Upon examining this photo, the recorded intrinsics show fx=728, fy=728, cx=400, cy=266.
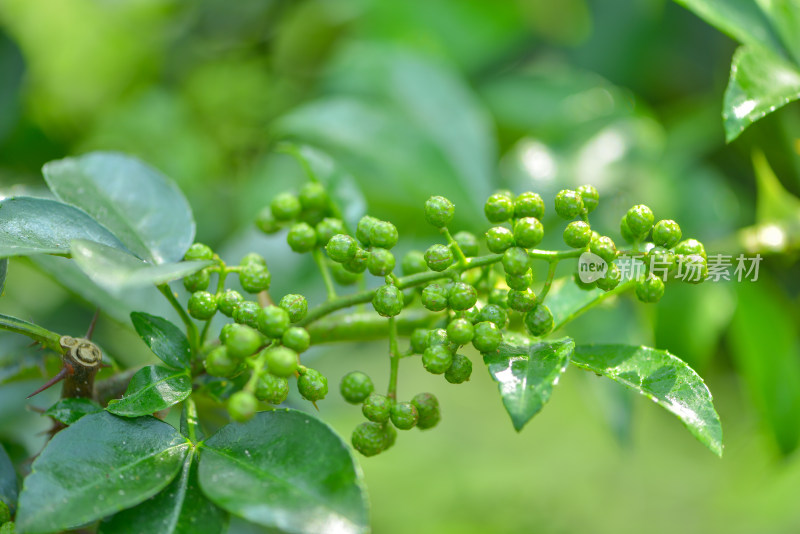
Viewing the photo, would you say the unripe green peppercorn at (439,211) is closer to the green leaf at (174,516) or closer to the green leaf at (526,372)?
the green leaf at (526,372)

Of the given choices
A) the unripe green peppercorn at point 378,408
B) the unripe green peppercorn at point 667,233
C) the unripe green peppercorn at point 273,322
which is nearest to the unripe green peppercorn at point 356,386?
the unripe green peppercorn at point 378,408

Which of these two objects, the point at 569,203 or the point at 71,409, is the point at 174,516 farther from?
the point at 569,203

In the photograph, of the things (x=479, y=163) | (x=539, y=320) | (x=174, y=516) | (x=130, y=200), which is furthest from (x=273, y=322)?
(x=479, y=163)

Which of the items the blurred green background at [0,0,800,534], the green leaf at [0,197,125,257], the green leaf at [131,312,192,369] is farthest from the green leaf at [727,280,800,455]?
the green leaf at [0,197,125,257]

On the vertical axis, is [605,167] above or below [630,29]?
below

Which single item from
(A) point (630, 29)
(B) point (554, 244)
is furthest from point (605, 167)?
(A) point (630, 29)

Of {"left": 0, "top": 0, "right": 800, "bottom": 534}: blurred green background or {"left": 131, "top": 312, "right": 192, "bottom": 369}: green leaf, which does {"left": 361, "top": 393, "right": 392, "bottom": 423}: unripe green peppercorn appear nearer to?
{"left": 131, "top": 312, "right": 192, "bottom": 369}: green leaf

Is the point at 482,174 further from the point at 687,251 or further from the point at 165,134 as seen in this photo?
the point at 165,134
